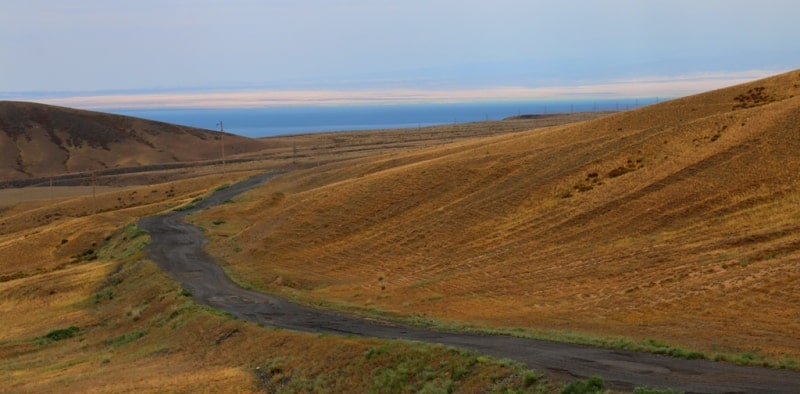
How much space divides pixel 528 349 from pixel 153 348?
40.5 ft

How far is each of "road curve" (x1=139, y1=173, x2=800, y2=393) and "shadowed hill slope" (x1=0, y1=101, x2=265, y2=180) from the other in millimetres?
106002

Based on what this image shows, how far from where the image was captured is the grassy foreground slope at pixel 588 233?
2275cm

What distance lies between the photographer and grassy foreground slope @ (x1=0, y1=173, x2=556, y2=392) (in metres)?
16.9

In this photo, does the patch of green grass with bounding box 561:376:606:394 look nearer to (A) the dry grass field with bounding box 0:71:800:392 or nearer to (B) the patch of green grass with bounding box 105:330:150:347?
(A) the dry grass field with bounding box 0:71:800:392

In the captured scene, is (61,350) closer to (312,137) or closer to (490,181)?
(490,181)

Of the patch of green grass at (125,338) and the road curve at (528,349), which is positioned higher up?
the road curve at (528,349)

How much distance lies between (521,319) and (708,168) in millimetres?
14158

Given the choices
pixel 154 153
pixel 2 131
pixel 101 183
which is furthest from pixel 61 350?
pixel 2 131

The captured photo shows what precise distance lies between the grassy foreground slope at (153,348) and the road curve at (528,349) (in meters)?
0.98

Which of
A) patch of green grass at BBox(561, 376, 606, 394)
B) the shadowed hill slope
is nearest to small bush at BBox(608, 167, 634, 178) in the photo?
patch of green grass at BBox(561, 376, 606, 394)

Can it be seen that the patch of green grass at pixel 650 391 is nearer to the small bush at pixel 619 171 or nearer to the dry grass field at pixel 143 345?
the dry grass field at pixel 143 345

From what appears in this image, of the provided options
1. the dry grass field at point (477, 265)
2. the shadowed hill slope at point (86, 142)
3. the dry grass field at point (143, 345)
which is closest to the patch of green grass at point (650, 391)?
the dry grass field at point (143, 345)

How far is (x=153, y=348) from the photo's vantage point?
1005 inches

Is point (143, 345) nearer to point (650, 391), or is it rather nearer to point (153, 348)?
point (153, 348)
